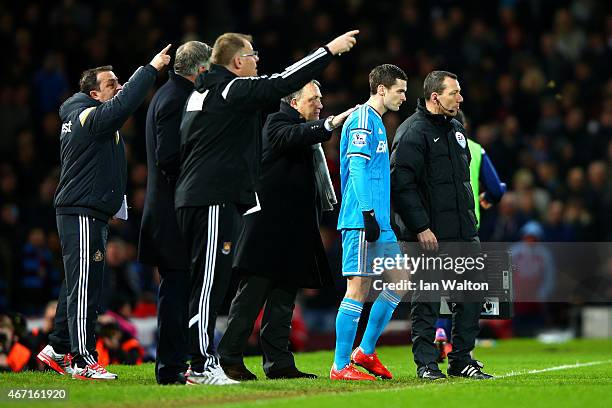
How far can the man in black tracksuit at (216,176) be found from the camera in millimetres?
8719

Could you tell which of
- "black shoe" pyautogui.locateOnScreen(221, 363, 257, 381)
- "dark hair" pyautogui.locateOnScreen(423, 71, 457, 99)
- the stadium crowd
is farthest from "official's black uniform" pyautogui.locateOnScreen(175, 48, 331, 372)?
the stadium crowd

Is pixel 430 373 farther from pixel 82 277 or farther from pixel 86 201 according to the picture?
pixel 86 201

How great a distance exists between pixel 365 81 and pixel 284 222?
37.3 feet

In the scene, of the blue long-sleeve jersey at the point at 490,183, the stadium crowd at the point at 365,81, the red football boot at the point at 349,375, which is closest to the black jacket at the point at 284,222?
the red football boot at the point at 349,375

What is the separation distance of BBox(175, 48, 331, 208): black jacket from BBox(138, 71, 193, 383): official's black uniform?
0.69 feet

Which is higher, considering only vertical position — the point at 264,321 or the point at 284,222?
the point at 284,222

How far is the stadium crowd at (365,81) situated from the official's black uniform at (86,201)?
7.48m

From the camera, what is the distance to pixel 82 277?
386 inches

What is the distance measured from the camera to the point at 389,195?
33.0 ft

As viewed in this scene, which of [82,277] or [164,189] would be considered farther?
[82,277]

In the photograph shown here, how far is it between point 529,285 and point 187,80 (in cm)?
1101

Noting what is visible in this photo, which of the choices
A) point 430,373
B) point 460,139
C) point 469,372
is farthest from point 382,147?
point 469,372

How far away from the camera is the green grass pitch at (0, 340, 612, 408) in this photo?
8047mm

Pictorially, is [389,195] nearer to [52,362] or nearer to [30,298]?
[52,362]
